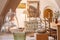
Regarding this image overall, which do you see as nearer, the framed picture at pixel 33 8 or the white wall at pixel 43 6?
the white wall at pixel 43 6

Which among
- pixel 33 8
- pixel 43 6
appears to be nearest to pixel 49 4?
pixel 43 6

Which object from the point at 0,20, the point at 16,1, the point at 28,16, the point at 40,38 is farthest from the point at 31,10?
the point at 40,38

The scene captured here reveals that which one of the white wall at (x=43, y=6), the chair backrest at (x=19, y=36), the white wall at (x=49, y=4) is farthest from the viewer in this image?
the white wall at (x=49, y=4)

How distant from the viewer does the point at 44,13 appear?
8133mm

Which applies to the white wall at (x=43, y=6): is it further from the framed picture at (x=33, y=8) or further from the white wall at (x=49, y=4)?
the framed picture at (x=33, y=8)

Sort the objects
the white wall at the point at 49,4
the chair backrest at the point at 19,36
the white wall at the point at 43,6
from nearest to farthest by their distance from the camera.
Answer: the chair backrest at the point at 19,36 < the white wall at the point at 43,6 < the white wall at the point at 49,4

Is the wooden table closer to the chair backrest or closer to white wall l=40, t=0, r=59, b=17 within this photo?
the chair backrest

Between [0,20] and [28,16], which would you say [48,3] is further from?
[0,20]

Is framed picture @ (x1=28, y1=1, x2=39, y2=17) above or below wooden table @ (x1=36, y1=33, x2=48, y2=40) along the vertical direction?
above

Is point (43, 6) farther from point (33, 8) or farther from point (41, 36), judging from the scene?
point (41, 36)

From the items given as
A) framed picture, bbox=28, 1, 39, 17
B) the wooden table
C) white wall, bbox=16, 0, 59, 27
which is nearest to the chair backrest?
the wooden table

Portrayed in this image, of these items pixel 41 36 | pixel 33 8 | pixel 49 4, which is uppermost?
pixel 49 4

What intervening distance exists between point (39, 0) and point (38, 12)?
62 centimetres

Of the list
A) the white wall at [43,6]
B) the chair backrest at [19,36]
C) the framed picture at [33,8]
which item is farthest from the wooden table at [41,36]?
the framed picture at [33,8]
